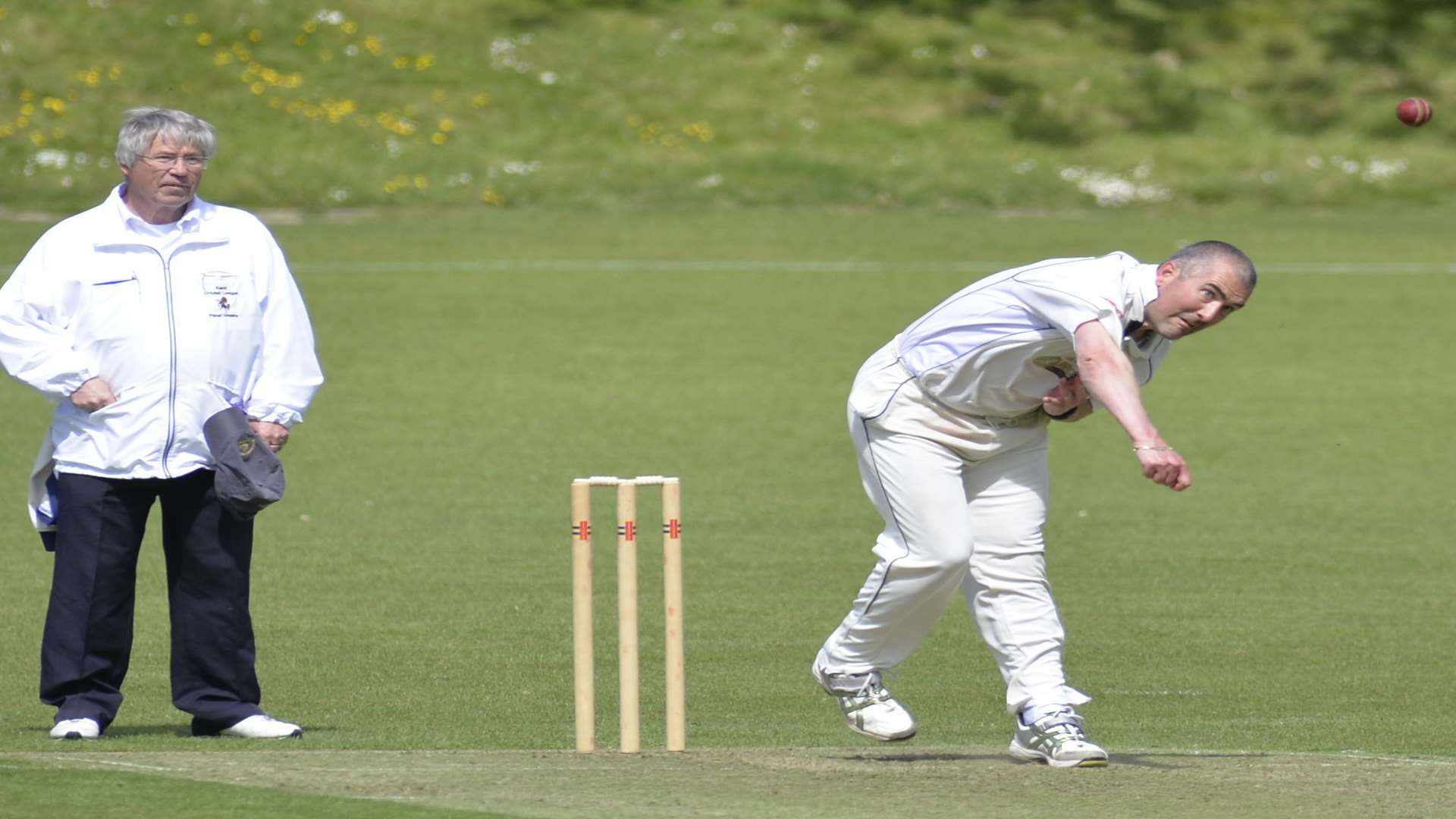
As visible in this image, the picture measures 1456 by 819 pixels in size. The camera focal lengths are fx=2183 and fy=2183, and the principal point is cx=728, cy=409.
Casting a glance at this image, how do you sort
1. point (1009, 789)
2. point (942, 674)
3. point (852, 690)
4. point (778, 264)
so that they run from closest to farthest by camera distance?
point (1009, 789) → point (852, 690) → point (942, 674) → point (778, 264)

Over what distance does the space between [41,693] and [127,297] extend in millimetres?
1277

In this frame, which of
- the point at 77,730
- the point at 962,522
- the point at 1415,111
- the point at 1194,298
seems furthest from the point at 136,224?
the point at 1415,111

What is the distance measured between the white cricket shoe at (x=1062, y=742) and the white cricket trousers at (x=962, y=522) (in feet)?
0.21

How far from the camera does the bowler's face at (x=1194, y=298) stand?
597 centimetres

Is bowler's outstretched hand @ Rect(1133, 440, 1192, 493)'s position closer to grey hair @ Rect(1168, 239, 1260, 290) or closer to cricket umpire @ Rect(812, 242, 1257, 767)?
cricket umpire @ Rect(812, 242, 1257, 767)

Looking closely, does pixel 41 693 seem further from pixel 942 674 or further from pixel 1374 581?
pixel 1374 581

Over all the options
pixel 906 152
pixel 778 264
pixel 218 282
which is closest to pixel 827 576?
pixel 218 282

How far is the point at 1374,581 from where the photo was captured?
1112 centimetres

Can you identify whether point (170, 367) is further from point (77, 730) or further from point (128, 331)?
point (77, 730)

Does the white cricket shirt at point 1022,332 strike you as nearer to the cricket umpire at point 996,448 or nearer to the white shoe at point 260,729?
the cricket umpire at point 996,448

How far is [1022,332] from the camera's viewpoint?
20.3 ft

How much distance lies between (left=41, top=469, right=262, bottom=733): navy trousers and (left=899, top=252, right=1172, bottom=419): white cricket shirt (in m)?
2.23

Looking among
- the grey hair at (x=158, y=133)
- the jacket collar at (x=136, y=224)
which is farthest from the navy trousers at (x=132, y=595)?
the grey hair at (x=158, y=133)

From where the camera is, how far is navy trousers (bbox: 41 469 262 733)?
6742 mm
